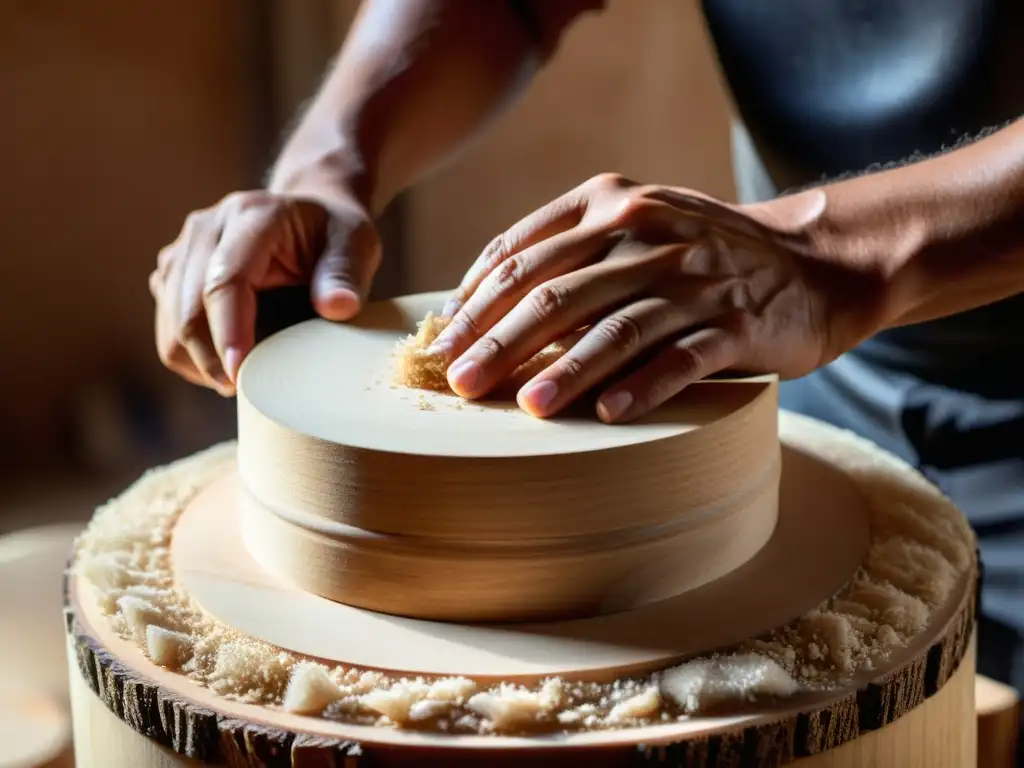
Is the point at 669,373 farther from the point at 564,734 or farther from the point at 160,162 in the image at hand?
the point at 160,162

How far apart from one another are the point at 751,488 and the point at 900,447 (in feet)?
1.94

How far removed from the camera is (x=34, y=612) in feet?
4.15

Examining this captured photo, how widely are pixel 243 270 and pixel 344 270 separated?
0.10m

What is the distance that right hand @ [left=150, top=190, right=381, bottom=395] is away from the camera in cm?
100

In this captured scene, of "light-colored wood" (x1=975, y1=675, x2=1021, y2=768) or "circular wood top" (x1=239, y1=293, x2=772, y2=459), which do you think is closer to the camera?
"circular wood top" (x1=239, y1=293, x2=772, y2=459)

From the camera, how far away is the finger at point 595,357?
0.78m

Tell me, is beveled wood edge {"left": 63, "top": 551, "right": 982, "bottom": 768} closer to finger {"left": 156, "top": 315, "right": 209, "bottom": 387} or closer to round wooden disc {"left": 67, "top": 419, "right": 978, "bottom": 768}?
round wooden disc {"left": 67, "top": 419, "right": 978, "bottom": 768}

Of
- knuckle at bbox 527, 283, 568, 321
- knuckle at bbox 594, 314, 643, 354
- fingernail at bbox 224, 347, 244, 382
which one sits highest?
knuckle at bbox 527, 283, 568, 321

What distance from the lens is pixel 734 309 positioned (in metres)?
0.83

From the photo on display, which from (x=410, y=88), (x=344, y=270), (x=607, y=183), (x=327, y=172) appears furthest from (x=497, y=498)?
(x=410, y=88)

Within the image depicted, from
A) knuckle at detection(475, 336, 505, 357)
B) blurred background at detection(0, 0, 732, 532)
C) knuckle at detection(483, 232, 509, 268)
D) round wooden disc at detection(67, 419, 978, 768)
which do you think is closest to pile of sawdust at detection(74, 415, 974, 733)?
round wooden disc at detection(67, 419, 978, 768)

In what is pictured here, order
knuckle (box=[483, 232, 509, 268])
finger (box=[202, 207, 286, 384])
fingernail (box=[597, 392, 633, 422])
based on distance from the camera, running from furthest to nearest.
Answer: finger (box=[202, 207, 286, 384]), knuckle (box=[483, 232, 509, 268]), fingernail (box=[597, 392, 633, 422])

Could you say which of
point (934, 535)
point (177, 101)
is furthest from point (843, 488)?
point (177, 101)

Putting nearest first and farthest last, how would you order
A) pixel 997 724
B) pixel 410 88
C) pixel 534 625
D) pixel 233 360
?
pixel 534 625, pixel 233 360, pixel 997 724, pixel 410 88
